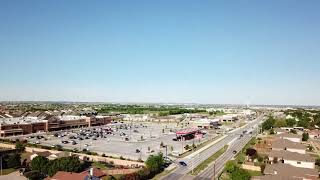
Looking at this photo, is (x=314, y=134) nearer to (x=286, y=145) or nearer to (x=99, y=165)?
(x=286, y=145)

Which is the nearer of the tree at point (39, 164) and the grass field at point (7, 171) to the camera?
the tree at point (39, 164)

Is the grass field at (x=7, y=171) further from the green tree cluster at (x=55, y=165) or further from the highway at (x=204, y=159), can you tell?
the highway at (x=204, y=159)

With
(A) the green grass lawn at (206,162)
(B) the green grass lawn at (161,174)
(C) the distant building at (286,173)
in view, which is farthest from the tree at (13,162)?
(C) the distant building at (286,173)

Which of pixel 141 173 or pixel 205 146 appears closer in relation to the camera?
pixel 141 173

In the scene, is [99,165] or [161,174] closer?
[161,174]

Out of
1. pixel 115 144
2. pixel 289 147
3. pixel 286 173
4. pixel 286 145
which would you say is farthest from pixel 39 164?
pixel 286 145

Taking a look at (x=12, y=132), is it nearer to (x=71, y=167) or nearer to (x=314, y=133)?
(x=71, y=167)

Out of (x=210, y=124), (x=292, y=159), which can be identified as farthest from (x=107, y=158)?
(x=210, y=124)
